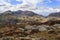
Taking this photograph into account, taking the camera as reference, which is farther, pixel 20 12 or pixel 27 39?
pixel 20 12

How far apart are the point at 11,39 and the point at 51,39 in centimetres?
810

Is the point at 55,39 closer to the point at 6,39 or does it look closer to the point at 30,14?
the point at 6,39

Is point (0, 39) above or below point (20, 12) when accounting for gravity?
below

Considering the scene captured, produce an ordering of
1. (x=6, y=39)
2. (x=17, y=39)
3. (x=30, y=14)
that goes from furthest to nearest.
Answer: (x=30, y=14) < (x=17, y=39) < (x=6, y=39)

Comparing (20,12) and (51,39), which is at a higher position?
(20,12)

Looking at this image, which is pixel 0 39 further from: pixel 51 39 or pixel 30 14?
pixel 30 14

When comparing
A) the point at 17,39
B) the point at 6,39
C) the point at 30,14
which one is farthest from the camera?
the point at 30,14

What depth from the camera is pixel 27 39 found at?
108 feet

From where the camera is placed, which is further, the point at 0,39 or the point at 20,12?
the point at 20,12

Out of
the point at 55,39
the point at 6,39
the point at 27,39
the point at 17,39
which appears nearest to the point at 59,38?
the point at 55,39

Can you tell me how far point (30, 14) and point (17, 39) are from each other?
86.5 meters

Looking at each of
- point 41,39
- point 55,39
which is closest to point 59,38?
point 55,39

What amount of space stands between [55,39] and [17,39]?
7888mm

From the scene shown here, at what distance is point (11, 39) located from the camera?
30.4 metres
